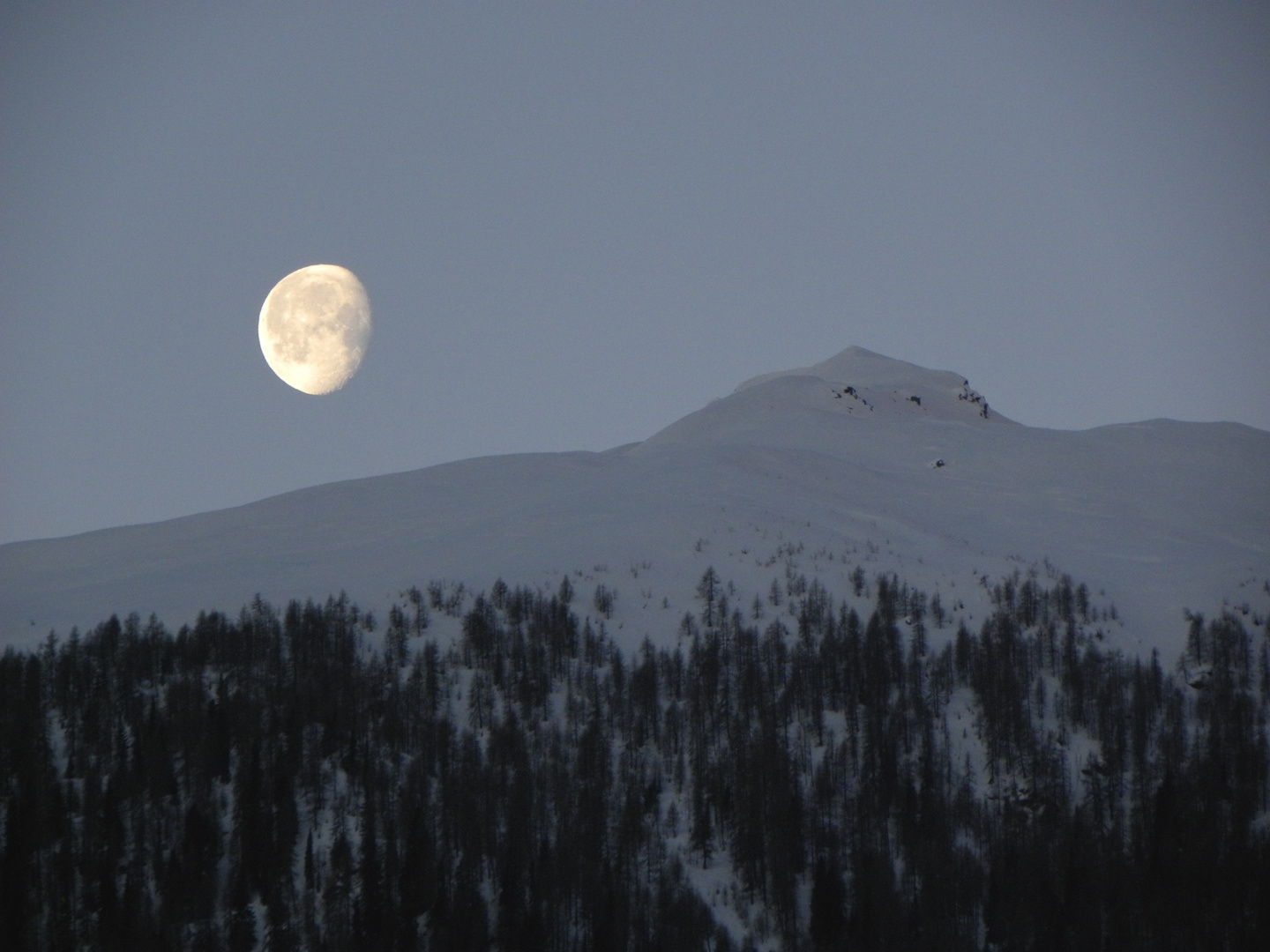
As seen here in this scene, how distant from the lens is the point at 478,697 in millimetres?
108375

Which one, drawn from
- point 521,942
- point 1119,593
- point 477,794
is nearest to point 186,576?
point 477,794

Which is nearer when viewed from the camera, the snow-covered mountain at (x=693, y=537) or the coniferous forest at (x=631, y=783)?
the coniferous forest at (x=631, y=783)

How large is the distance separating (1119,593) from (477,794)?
219 feet

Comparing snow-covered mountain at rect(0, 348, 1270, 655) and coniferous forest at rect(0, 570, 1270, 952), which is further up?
snow-covered mountain at rect(0, 348, 1270, 655)

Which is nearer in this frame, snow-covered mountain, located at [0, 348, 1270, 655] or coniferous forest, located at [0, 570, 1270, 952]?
coniferous forest, located at [0, 570, 1270, 952]

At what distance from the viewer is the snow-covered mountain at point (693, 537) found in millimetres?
124812

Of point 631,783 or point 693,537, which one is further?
point 693,537

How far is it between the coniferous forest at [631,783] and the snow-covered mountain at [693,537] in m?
6.28

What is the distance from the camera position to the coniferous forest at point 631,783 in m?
91.0

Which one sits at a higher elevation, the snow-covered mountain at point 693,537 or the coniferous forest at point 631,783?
the snow-covered mountain at point 693,537

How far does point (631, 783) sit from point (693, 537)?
38.8m

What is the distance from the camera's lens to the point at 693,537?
447 ft

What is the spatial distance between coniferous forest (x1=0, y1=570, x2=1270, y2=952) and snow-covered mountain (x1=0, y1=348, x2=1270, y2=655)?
6.28 meters

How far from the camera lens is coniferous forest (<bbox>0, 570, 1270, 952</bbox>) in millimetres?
91000
